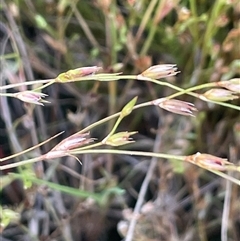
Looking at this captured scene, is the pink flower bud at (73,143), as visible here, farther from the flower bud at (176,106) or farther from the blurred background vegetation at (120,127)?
the blurred background vegetation at (120,127)

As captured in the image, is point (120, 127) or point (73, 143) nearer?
point (73, 143)

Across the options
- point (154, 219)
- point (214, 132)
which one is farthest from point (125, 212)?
point (214, 132)

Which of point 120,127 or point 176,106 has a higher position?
point 176,106

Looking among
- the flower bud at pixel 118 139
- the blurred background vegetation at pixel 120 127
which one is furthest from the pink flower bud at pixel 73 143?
the blurred background vegetation at pixel 120 127

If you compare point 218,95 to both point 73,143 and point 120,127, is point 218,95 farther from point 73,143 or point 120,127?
point 120,127

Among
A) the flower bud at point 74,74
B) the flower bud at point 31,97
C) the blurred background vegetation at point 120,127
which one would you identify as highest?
the flower bud at point 74,74

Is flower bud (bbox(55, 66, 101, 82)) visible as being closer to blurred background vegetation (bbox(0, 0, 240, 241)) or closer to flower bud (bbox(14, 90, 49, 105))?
flower bud (bbox(14, 90, 49, 105))

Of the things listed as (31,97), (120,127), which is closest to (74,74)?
(31,97)

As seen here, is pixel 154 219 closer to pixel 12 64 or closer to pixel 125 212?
pixel 125 212
